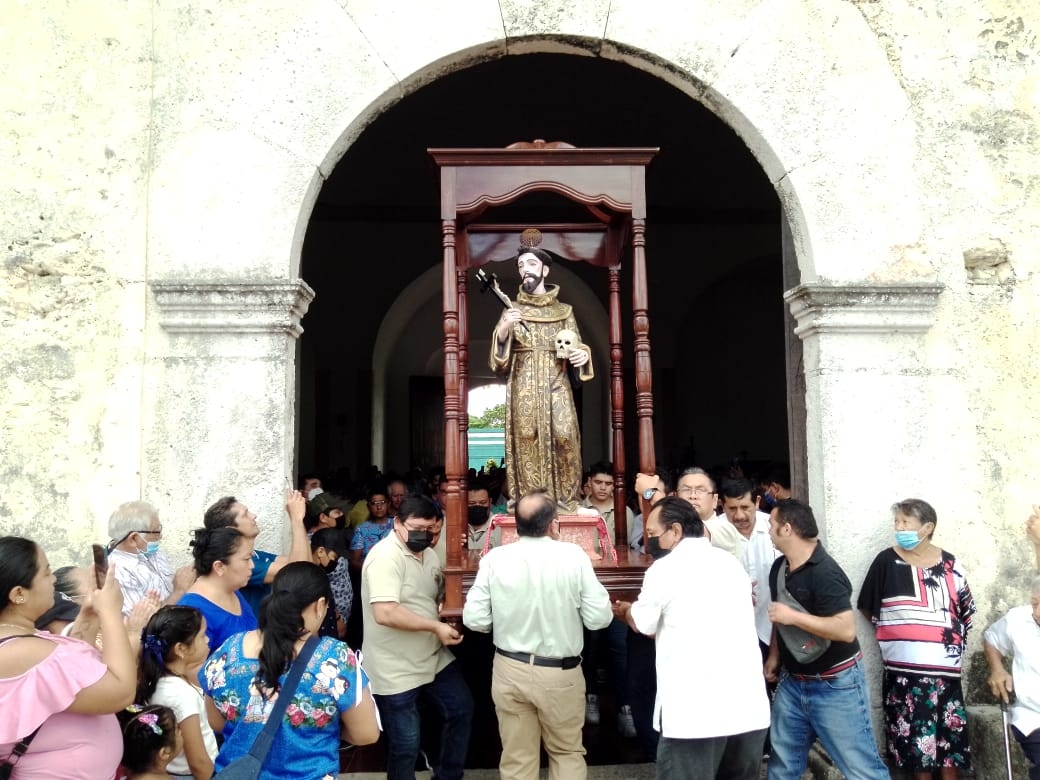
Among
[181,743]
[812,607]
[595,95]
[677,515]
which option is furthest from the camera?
[595,95]

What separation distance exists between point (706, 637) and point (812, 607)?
683mm

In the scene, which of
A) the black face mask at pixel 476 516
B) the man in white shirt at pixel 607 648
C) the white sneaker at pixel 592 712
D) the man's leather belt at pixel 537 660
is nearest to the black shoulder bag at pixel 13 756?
the man's leather belt at pixel 537 660

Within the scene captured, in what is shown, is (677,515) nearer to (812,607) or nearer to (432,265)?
(812,607)

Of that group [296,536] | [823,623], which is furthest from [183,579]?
[823,623]

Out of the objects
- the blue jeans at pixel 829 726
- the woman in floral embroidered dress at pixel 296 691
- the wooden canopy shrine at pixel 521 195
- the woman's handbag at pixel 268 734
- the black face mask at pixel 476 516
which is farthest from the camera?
the black face mask at pixel 476 516

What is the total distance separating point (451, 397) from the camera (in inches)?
170

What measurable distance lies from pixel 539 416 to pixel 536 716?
1545 millimetres

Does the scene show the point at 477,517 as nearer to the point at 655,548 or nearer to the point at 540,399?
the point at 540,399

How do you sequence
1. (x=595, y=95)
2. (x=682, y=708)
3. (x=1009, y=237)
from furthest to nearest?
(x=595, y=95), (x=1009, y=237), (x=682, y=708)

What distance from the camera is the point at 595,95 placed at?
865cm

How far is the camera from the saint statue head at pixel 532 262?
4.71 metres

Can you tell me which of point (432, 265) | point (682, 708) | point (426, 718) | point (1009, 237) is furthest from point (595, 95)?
point (682, 708)

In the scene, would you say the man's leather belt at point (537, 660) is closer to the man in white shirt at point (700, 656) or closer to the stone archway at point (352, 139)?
the man in white shirt at point (700, 656)

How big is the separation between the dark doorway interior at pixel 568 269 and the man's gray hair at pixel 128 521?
576 cm
